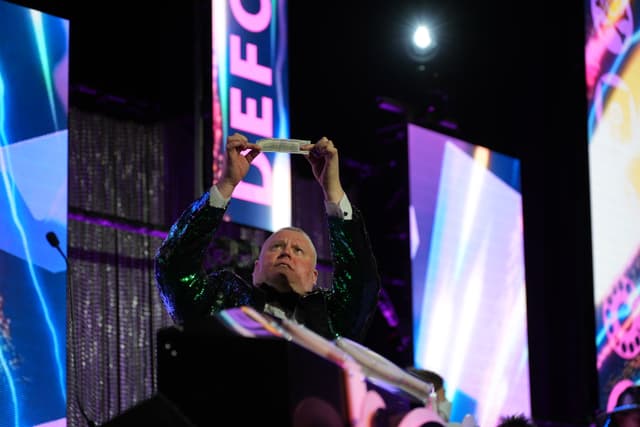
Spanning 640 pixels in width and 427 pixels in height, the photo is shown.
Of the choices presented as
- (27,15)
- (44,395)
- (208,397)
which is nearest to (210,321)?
(208,397)

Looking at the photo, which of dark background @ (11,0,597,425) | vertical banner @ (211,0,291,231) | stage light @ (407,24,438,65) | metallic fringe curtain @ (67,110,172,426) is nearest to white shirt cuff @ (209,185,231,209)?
vertical banner @ (211,0,291,231)

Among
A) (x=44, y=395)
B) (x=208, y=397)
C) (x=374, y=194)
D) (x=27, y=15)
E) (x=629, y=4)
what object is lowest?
(x=44, y=395)

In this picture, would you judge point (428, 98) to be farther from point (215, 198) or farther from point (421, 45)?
point (215, 198)

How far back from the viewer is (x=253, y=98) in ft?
17.3

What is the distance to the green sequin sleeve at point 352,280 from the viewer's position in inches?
94.7

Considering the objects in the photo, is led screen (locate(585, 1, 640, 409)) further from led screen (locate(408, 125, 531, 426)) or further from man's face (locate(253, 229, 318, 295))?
man's face (locate(253, 229, 318, 295))

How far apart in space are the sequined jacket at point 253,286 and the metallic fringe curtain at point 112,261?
2.96 metres

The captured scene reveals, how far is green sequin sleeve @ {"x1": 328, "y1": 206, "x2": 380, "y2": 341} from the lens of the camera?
240cm

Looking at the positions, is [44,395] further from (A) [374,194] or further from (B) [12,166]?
(A) [374,194]

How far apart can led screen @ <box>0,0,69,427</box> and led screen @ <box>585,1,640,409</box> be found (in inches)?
130

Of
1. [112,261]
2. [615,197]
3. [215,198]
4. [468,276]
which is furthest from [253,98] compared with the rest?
[215,198]

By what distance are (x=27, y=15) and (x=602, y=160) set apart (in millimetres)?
3521

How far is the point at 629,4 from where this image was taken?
6.63 metres

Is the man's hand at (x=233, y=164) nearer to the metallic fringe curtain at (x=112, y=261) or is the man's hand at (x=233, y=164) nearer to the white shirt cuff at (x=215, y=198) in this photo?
the white shirt cuff at (x=215, y=198)
